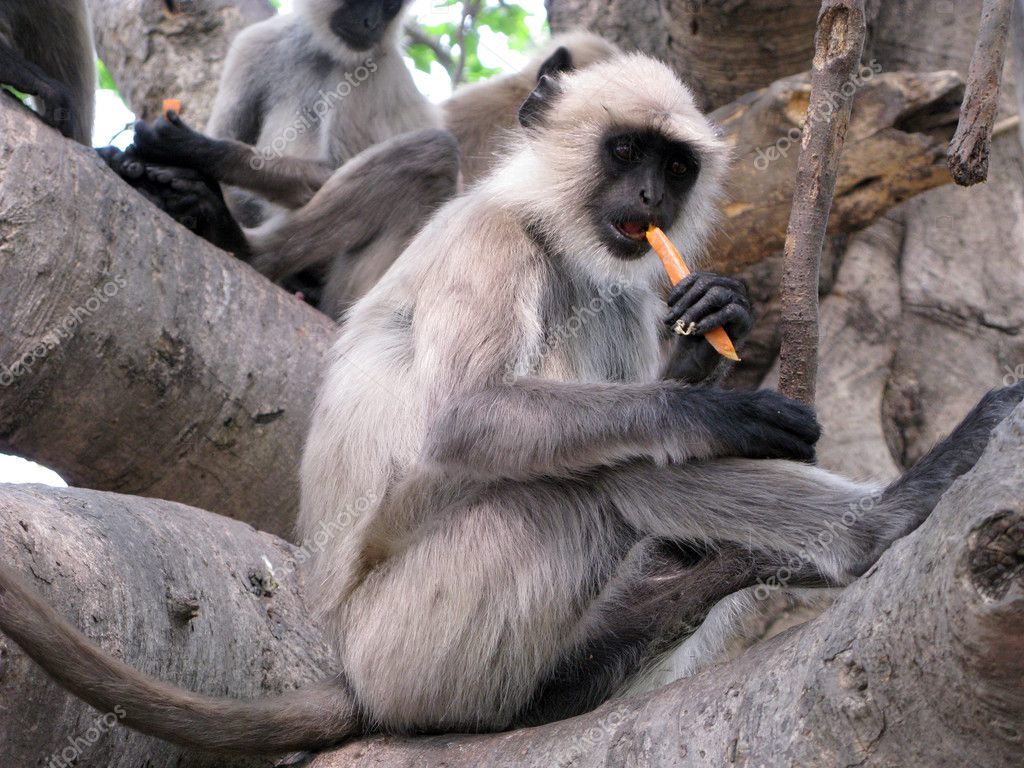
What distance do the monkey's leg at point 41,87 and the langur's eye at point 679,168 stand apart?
2412 mm

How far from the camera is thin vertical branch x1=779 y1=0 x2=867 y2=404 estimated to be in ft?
10.0

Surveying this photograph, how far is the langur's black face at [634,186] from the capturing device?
3549 millimetres

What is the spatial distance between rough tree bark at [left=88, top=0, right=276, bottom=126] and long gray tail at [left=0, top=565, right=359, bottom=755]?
194 inches

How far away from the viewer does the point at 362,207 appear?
219 inches

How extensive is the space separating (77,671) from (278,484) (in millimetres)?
2109

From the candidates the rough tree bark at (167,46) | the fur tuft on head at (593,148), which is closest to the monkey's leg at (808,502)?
the fur tuft on head at (593,148)

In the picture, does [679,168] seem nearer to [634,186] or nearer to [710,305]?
[634,186]

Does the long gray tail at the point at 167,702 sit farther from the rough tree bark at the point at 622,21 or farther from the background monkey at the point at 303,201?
the rough tree bark at the point at 622,21

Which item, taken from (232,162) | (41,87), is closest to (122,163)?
(232,162)

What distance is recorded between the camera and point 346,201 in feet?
18.3

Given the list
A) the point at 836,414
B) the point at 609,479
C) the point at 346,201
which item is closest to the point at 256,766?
the point at 609,479

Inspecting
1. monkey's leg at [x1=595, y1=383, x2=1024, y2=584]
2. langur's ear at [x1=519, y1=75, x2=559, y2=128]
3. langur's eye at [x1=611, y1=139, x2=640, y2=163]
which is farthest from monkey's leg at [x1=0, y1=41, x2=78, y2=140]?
monkey's leg at [x1=595, y1=383, x2=1024, y2=584]

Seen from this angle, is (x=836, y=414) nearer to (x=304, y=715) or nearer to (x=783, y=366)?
(x=783, y=366)

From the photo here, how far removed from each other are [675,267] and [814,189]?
1.47ft
